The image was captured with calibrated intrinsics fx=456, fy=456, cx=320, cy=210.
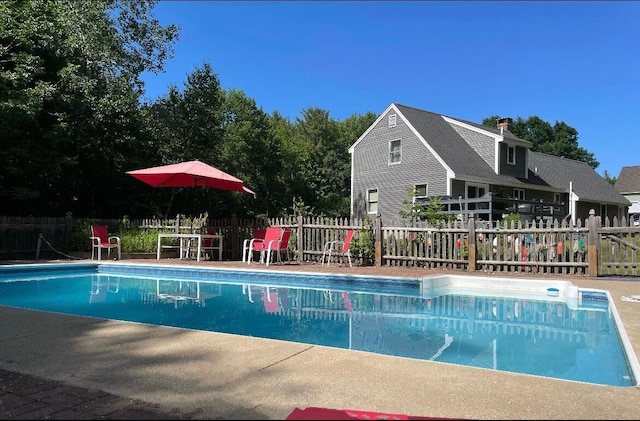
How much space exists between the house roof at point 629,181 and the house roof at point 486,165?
884 centimetres

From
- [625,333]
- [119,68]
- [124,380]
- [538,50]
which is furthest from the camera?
[119,68]

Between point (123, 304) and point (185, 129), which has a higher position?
point (185, 129)

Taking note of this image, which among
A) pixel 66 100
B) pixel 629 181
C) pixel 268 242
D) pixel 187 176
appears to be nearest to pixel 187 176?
pixel 187 176

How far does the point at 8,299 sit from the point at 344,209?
89.7ft

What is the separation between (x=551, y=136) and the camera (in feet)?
Answer: 200

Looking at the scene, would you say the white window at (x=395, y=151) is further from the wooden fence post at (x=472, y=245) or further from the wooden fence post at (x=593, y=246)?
the wooden fence post at (x=593, y=246)

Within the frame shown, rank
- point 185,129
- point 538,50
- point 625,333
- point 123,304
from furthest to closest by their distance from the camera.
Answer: point 185,129, point 538,50, point 123,304, point 625,333

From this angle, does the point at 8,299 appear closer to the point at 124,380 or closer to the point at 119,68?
the point at 124,380

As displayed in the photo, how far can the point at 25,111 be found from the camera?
13102mm


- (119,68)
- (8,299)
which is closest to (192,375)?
(8,299)

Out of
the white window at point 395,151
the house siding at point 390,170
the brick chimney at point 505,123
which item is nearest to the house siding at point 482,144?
the house siding at point 390,170

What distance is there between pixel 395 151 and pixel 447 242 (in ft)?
41.0

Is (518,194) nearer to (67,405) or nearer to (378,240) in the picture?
(378,240)

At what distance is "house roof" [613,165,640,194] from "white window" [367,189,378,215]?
88.2 ft
